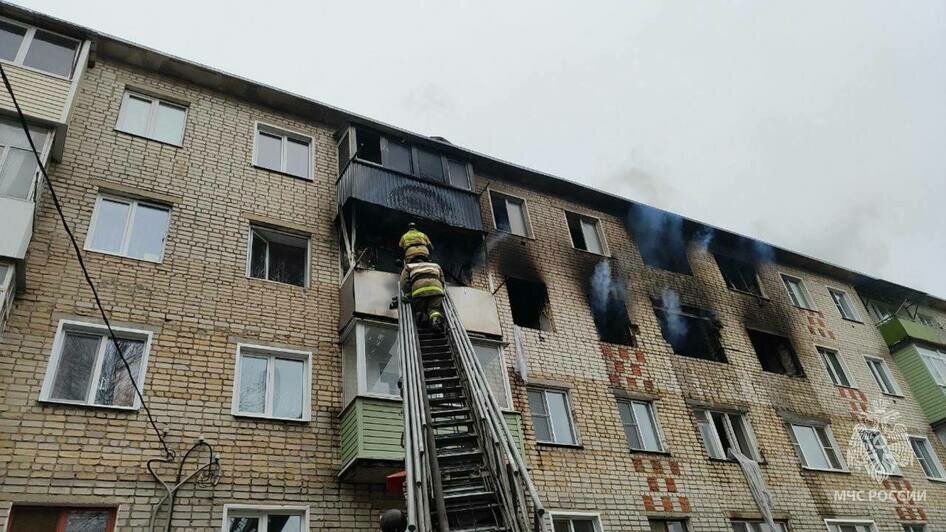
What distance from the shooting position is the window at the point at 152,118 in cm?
1205

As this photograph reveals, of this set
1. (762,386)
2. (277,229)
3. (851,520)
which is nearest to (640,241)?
(762,386)

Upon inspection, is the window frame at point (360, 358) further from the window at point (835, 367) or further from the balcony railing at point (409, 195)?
the window at point (835, 367)

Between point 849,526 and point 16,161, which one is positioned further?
point 849,526

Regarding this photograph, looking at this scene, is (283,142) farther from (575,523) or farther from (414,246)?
(575,523)

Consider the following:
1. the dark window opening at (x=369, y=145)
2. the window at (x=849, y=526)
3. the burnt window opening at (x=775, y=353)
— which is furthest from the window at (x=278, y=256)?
the window at (x=849, y=526)

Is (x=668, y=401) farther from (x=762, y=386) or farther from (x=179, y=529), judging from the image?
(x=179, y=529)

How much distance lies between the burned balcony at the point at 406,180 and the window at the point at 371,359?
279cm

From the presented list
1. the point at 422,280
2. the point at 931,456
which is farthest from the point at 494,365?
the point at 931,456

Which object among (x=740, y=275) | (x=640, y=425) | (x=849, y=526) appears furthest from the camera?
(x=740, y=275)

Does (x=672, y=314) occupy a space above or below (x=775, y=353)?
above

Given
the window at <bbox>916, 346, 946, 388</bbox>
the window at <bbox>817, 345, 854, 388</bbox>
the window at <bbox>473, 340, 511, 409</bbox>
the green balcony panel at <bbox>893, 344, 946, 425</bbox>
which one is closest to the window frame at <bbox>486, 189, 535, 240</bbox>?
the window at <bbox>473, 340, 511, 409</bbox>

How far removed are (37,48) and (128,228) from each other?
3885 mm

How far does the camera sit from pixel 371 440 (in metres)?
9.43

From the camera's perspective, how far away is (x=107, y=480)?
26.6 ft
